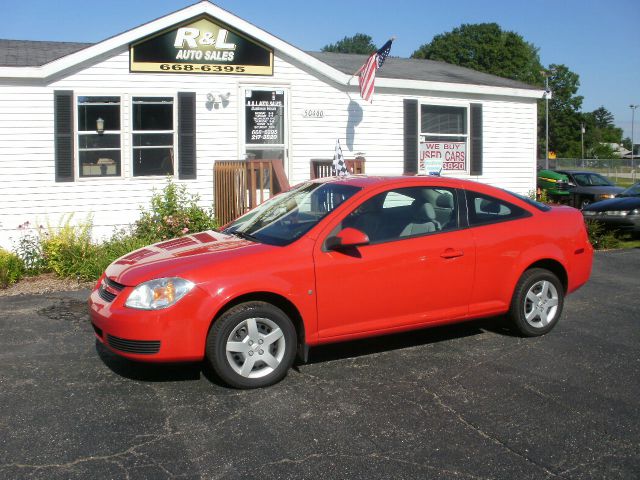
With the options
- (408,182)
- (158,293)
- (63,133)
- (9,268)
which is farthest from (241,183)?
(158,293)

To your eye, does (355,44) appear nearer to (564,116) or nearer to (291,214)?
(564,116)

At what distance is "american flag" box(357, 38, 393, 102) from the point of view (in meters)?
12.6

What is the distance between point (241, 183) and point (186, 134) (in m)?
1.41

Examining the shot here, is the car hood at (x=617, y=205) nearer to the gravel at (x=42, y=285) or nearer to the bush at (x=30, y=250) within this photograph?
the gravel at (x=42, y=285)

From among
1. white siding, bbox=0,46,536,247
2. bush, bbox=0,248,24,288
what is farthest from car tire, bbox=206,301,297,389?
white siding, bbox=0,46,536,247

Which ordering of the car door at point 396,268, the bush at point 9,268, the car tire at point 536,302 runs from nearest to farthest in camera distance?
the car door at point 396,268 < the car tire at point 536,302 < the bush at point 9,268

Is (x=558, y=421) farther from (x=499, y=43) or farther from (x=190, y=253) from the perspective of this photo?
(x=499, y=43)

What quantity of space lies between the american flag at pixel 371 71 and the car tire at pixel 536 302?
23.2ft

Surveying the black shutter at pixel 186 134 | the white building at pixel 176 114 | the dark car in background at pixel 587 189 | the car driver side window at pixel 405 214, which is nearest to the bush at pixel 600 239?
the white building at pixel 176 114

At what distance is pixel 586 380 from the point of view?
17.8 feet

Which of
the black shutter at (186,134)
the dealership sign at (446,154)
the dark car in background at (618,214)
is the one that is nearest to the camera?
the black shutter at (186,134)

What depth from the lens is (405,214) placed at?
6027 mm

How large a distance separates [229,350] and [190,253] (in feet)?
2.88

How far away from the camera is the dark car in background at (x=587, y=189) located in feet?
72.1
